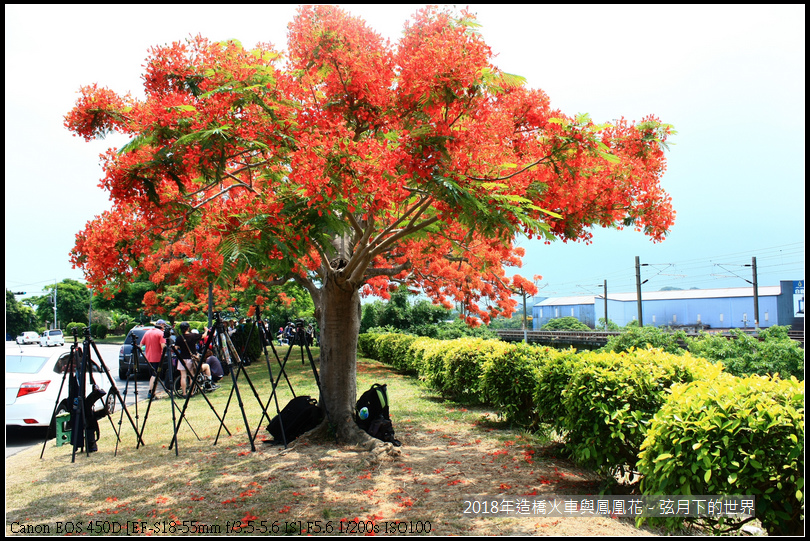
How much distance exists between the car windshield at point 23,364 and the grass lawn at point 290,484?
1.45m

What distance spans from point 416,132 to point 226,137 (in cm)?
206

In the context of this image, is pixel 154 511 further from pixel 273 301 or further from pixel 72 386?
pixel 273 301

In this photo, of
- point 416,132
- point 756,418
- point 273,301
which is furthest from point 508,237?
point 273,301

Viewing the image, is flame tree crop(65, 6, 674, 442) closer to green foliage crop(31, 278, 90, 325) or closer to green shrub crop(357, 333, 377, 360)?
green shrub crop(357, 333, 377, 360)

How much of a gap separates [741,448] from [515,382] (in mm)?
4297

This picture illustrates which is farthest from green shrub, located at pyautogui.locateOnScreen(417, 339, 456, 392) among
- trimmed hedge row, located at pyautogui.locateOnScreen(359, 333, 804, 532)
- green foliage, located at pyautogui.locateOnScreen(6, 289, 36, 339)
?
green foliage, located at pyautogui.locateOnScreen(6, 289, 36, 339)

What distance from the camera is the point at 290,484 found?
545 centimetres

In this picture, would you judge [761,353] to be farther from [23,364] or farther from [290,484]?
[23,364]

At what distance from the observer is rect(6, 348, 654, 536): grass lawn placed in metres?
4.32

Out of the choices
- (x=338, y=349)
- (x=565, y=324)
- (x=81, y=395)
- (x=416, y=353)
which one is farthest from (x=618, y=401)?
(x=565, y=324)

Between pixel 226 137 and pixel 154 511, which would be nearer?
pixel 154 511

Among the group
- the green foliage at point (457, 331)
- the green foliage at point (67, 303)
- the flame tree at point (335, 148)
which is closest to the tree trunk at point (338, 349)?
the flame tree at point (335, 148)

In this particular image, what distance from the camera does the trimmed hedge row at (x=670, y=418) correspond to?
3410 mm

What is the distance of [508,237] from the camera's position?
5418 millimetres
